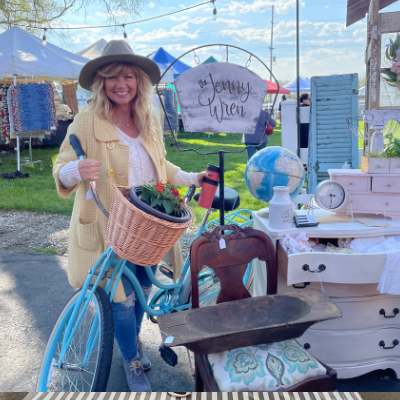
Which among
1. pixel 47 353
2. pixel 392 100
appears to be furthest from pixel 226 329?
pixel 392 100

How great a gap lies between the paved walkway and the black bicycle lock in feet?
4.87

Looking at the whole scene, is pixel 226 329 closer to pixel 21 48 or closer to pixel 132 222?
pixel 132 222

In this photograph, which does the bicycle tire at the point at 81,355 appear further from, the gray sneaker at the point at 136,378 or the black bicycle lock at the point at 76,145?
the black bicycle lock at the point at 76,145

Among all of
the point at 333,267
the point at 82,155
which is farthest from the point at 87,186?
the point at 333,267

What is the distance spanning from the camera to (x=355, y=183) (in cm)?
242

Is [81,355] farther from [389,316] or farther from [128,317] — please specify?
[389,316]

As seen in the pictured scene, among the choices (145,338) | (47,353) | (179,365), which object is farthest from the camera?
(145,338)

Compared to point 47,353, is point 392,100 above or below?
above

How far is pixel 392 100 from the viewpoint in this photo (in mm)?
2764

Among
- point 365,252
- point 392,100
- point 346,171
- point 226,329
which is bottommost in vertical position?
point 226,329

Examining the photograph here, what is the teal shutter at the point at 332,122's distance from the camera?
3.28 m

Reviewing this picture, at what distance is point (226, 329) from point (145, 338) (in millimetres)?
1434

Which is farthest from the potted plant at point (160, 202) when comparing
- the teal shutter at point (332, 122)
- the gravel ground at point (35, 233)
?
the gravel ground at point (35, 233)

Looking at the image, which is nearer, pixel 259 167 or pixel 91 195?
pixel 91 195
